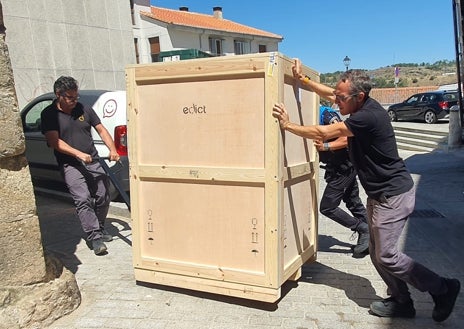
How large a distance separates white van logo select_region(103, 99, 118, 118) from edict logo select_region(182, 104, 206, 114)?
3140mm

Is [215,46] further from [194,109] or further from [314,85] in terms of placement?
[194,109]

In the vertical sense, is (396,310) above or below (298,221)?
below

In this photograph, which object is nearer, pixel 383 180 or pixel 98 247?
pixel 383 180

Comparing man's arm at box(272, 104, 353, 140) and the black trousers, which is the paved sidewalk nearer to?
the black trousers

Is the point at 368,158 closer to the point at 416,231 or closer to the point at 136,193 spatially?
the point at 136,193

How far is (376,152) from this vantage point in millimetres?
3066

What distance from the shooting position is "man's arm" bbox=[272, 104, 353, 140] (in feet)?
10.2

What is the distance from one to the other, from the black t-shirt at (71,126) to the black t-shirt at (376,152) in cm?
303

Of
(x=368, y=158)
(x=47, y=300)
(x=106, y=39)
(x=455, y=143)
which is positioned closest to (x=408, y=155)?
(x=455, y=143)

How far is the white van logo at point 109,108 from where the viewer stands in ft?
20.8

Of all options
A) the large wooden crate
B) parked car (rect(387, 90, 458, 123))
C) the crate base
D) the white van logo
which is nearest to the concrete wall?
the white van logo

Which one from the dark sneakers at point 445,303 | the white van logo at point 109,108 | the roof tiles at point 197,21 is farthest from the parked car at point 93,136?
the roof tiles at point 197,21

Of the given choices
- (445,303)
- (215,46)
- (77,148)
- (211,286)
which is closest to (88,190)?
(77,148)

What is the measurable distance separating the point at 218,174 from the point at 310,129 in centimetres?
78
